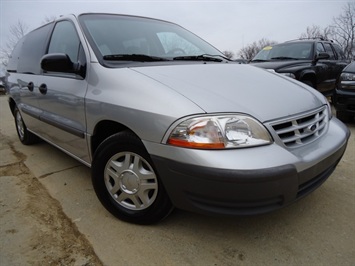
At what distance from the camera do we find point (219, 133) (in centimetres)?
167

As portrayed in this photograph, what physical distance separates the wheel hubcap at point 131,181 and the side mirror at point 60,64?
84cm

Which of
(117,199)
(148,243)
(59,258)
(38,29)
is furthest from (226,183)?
(38,29)

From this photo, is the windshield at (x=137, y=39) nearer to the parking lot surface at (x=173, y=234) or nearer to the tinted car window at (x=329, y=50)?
the parking lot surface at (x=173, y=234)

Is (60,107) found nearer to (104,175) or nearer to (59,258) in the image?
(104,175)

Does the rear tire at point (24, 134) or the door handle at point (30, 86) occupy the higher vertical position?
the door handle at point (30, 86)

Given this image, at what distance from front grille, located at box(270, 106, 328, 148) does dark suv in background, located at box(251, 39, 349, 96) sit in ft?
12.8

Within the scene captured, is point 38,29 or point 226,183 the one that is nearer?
point 226,183

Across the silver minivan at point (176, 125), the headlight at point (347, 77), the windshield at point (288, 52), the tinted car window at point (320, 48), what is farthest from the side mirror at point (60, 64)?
the tinted car window at point (320, 48)

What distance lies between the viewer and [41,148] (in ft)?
13.8

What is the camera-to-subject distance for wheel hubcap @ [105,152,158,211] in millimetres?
2001

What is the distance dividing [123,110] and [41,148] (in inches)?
110

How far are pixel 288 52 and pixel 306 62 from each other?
1.93 ft

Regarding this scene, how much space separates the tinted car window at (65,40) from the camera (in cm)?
259

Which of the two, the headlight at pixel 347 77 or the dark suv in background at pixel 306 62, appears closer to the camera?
the headlight at pixel 347 77
